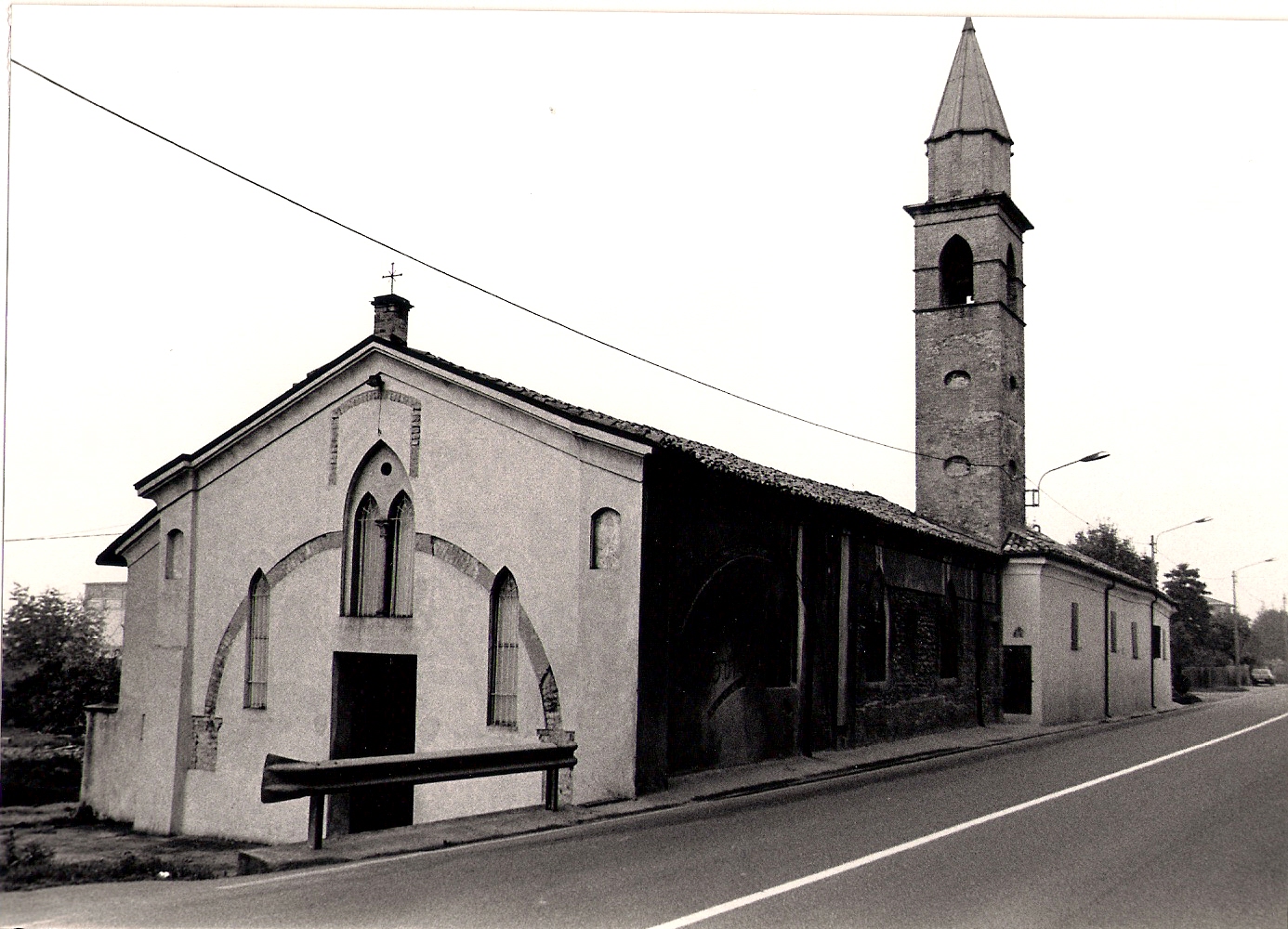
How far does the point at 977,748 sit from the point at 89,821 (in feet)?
48.2

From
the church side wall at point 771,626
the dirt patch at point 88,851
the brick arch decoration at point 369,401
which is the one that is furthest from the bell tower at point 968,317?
the dirt patch at point 88,851

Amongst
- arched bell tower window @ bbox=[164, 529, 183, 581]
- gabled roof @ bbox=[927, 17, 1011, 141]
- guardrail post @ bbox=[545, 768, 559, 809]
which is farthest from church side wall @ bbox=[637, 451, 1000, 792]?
gabled roof @ bbox=[927, 17, 1011, 141]

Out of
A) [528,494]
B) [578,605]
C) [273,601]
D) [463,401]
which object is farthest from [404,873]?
[273,601]

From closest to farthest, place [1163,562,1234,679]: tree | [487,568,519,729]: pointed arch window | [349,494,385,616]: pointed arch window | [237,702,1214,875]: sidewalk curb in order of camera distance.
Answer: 1. [237,702,1214,875]: sidewalk curb
2. [487,568,519,729]: pointed arch window
3. [349,494,385,616]: pointed arch window
4. [1163,562,1234,679]: tree

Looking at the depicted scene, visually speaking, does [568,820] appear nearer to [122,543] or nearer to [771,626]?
[771,626]

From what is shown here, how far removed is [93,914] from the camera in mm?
6812

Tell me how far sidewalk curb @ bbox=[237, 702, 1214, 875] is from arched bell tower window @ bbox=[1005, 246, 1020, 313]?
1327 centimetres

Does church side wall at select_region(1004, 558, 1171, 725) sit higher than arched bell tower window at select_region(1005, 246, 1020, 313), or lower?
lower

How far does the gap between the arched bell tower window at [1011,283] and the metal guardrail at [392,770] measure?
21290mm

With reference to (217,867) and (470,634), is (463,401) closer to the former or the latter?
(470,634)

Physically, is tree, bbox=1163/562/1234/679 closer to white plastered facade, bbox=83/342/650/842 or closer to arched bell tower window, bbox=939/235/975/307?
arched bell tower window, bbox=939/235/975/307

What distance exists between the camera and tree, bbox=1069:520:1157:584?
169 ft

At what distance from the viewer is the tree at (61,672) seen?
16.9 metres

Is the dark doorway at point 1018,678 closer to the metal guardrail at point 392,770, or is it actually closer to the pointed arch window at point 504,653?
the pointed arch window at point 504,653
